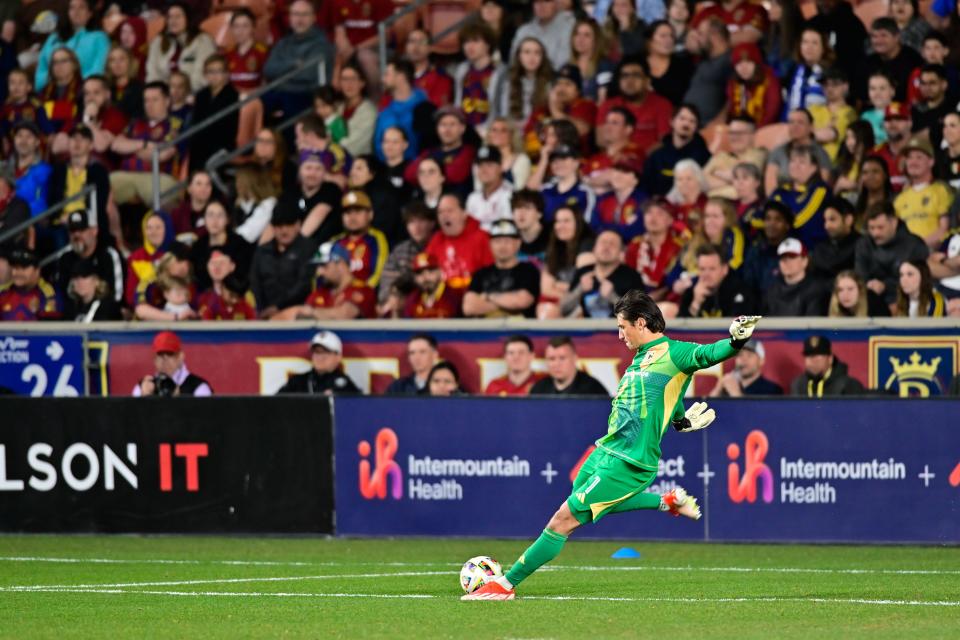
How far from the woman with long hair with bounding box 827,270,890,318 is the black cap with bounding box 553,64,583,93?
458 cm

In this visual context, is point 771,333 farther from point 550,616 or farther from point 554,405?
point 550,616

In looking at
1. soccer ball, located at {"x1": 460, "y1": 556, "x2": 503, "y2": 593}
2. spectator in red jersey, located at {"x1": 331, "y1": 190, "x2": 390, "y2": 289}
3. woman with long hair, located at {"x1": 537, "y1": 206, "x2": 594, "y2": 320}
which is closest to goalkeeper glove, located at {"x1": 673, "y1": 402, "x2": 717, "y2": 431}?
soccer ball, located at {"x1": 460, "y1": 556, "x2": 503, "y2": 593}

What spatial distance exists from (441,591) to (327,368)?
18.4ft

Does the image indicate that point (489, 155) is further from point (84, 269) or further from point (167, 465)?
point (167, 465)

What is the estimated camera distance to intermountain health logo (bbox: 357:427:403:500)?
15617 mm

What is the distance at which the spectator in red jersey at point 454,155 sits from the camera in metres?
19.0

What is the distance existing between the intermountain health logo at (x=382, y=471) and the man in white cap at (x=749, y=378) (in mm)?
2751

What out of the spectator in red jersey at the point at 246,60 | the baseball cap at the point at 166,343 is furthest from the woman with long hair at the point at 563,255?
the spectator in red jersey at the point at 246,60

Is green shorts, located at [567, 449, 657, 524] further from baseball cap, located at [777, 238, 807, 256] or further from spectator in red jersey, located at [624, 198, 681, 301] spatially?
spectator in red jersey, located at [624, 198, 681, 301]

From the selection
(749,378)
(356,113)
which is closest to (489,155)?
(356,113)

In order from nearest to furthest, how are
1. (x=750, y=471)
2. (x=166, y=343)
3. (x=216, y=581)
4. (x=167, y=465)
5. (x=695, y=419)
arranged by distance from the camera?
(x=695, y=419) → (x=216, y=581) → (x=750, y=471) → (x=167, y=465) → (x=166, y=343)

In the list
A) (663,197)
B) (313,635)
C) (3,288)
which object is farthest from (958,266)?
(3,288)

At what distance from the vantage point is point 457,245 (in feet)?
58.3

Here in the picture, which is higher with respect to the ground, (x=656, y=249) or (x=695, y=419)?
(x=656, y=249)
